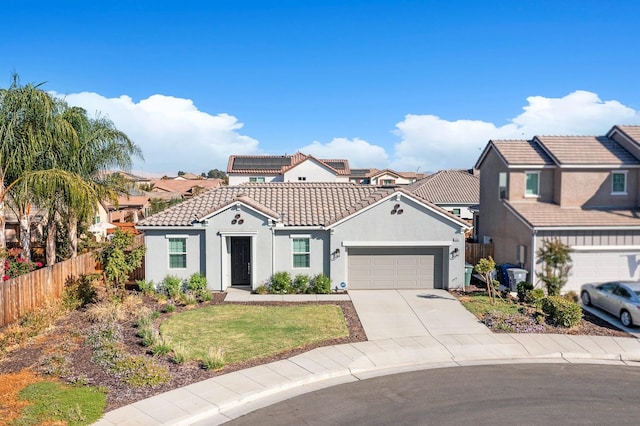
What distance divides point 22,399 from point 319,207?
49.0 ft

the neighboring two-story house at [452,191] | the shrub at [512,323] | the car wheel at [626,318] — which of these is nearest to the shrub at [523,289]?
the shrub at [512,323]

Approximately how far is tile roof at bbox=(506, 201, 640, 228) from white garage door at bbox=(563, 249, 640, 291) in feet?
4.10

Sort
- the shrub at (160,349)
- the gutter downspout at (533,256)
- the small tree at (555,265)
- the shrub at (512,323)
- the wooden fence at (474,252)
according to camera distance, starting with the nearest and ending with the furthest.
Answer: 1. the shrub at (160,349)
2. the shrub at (512,323)
3. the small tree at (555,265)
4. the gutter downspout at (533,256)
5. the wooden fence at (474,252)

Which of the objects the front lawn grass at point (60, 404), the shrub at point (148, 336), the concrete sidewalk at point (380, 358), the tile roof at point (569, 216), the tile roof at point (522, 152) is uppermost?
the tile roof at point (522, 152)

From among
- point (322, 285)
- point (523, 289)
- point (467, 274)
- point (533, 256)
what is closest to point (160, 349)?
point (322, 285)

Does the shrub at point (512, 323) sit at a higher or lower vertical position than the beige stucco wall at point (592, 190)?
lower

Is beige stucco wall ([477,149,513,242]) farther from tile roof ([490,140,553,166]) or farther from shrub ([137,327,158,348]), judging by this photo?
shrub ([137,327,158,348])

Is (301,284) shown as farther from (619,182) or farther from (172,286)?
(619,182)

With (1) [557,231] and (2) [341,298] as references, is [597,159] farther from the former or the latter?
(2) [341,298]

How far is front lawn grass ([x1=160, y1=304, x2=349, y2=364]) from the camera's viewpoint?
14.7 meters

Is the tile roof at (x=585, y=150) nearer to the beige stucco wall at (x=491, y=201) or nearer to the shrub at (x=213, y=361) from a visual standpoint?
the beige stucco wall at (x=491, y=201)

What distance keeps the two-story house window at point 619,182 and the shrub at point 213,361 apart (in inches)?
810

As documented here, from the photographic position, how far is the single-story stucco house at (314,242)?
2212cm

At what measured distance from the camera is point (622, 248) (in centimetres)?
2178
